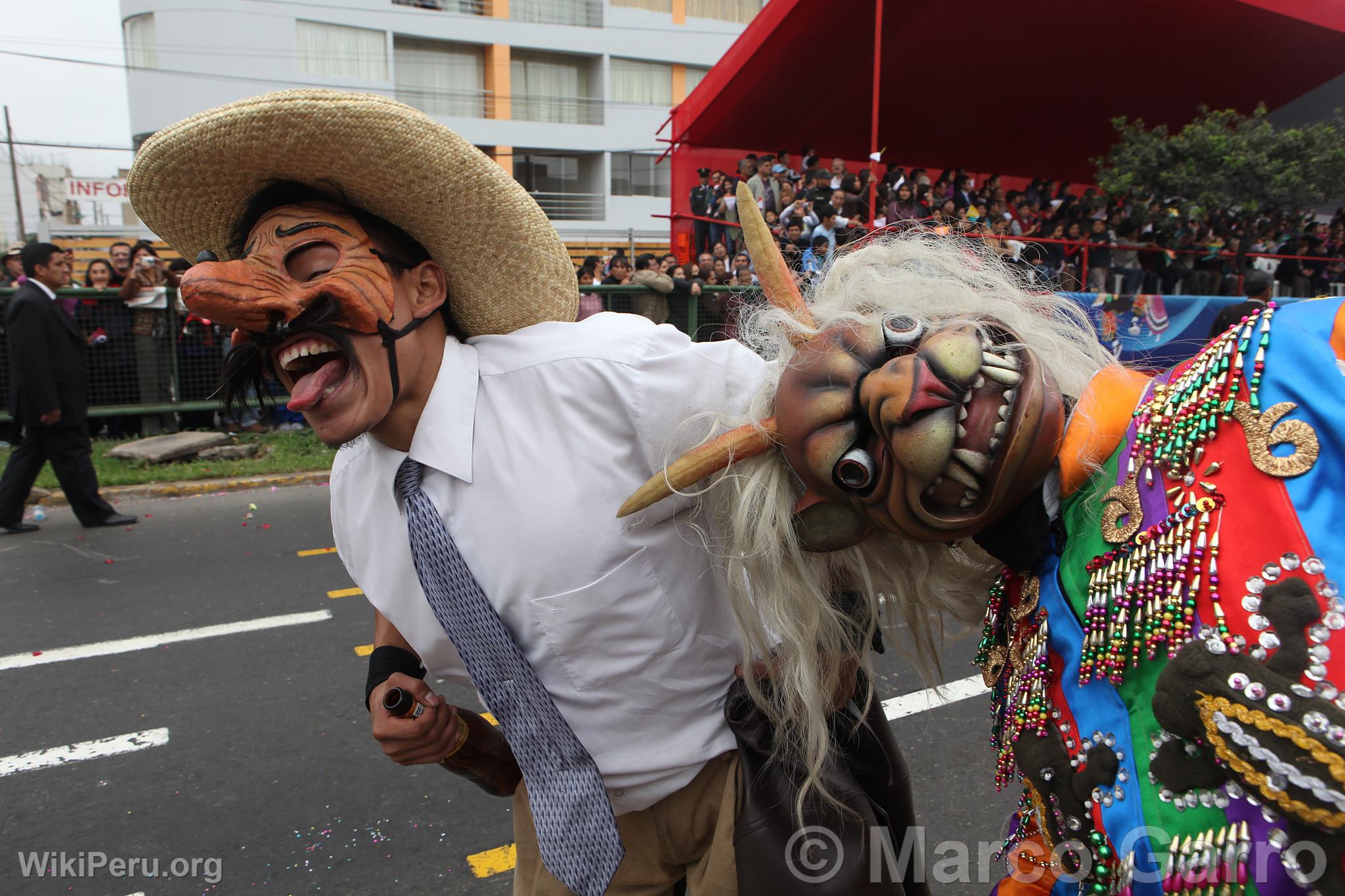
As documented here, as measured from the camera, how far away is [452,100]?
91.1 feet

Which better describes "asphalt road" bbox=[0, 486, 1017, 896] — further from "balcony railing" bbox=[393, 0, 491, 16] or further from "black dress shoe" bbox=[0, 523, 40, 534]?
"balcony railing" bbox=[393, 0, 491, 16]

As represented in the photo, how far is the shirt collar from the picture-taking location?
4.84 feet

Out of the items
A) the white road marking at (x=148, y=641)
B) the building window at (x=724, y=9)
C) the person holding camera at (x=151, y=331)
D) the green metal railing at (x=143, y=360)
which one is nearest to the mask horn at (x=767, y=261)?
the white road marking at (x=148, y=641)

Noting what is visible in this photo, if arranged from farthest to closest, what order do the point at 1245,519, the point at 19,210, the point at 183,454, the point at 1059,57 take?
the point at 19,210 → the point at 1059,57 → the point at 183,454 → the point at 1245,519

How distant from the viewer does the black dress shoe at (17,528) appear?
609 centimetres

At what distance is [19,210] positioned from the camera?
2353 cm

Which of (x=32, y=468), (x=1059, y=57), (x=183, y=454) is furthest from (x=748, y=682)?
(x=1059, y=57)

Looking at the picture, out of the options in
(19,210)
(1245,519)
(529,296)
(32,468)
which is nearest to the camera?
(1245,519)

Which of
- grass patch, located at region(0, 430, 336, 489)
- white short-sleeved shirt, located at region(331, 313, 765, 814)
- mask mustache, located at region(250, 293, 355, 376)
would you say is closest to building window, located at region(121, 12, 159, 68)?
grass patch, located at region(0, 430, 336, 489)

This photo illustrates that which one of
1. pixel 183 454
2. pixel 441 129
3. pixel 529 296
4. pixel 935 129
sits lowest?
pixel 183 454

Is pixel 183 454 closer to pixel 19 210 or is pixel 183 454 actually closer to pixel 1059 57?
pixel 1059 57

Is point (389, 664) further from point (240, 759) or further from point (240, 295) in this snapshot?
point (240, 759)

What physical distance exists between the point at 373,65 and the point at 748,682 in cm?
2911

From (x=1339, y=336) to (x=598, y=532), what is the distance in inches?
37.6
